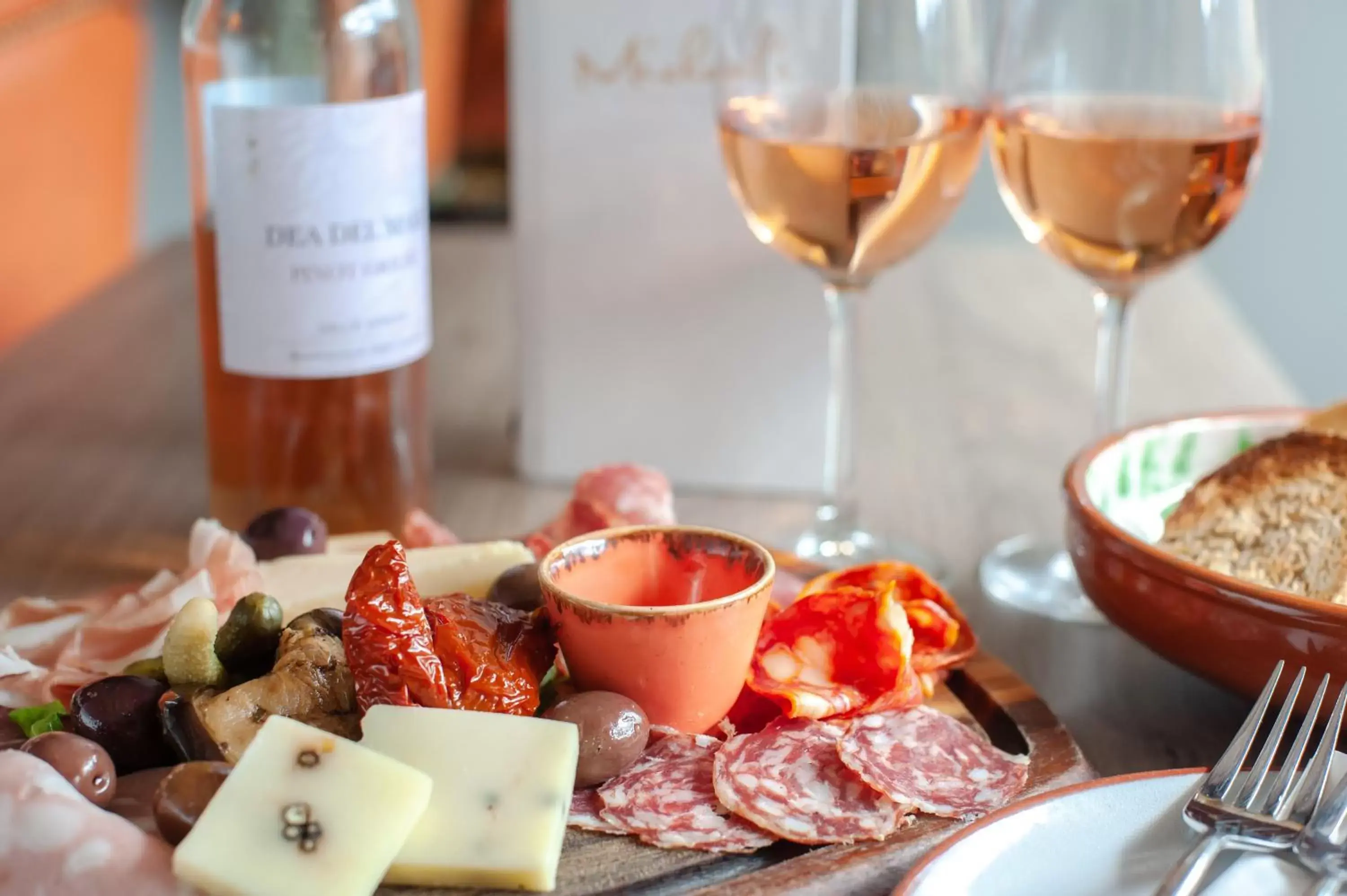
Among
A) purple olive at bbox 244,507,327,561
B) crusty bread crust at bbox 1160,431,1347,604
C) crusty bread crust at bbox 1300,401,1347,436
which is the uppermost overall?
crusty bread crust at bbox 1300,401,1347,436

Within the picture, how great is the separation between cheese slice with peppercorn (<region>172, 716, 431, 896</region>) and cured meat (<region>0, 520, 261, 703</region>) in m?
0.16

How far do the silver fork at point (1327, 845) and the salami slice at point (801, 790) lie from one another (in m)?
0.14

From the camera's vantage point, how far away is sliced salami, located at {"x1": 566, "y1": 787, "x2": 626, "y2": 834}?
1.73 feet

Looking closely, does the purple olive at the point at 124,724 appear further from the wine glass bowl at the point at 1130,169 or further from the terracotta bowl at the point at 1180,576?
the wine glass bowl at the point at 1130,169

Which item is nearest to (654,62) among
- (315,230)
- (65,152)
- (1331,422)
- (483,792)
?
(315,230)

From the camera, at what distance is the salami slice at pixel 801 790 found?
52 centimetres

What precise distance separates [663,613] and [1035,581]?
0.38 meters

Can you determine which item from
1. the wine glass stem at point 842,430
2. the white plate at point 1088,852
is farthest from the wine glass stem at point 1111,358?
the white plate at point 1088,852

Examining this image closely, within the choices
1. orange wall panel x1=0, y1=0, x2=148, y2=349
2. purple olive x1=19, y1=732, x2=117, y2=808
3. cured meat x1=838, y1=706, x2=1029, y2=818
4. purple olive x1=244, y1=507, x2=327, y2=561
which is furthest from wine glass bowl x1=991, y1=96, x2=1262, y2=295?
orange wall panel x1=0, y1=0, x2=148, y2=349

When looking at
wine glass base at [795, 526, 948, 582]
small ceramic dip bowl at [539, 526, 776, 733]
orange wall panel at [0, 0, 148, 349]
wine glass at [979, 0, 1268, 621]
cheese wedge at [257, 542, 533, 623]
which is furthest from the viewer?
orange wall panel at [0, 0, 148, 349]

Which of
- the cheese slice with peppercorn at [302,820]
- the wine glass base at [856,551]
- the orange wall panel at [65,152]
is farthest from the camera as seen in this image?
the orange wall panel at [65,152]

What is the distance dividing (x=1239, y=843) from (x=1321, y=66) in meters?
2.39

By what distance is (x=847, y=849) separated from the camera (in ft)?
1.69

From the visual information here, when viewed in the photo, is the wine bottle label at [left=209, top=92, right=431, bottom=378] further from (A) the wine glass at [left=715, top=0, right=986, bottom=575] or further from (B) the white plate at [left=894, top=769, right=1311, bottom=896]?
(B) the white plate at [left=894, top=769, right=1311, bottom=896]
